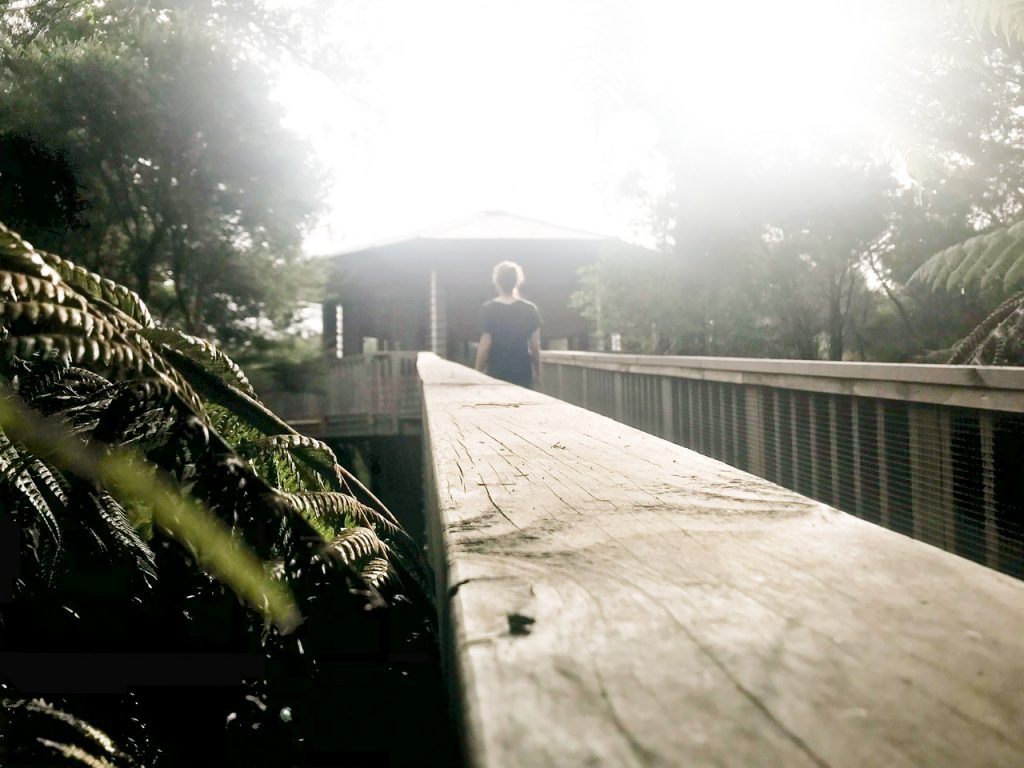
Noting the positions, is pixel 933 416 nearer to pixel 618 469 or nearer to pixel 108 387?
pixel 618 469

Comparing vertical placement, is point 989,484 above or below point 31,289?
below

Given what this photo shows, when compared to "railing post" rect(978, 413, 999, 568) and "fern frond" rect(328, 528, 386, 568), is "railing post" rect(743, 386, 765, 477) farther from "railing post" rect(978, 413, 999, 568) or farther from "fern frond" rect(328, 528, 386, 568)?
"fern frond" rect(328, 528, 386, 568)

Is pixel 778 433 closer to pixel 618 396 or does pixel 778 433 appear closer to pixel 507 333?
pixel 618 396

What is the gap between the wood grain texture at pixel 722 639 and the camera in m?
0.47

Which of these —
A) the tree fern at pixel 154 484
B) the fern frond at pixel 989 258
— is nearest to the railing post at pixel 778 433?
the tree fern at pixel 154 484

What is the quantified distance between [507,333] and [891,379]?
4856mm

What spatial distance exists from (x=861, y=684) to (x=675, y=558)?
0.28 metres

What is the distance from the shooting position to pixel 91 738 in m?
1.04

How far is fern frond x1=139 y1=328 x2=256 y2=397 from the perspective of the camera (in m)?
1.23

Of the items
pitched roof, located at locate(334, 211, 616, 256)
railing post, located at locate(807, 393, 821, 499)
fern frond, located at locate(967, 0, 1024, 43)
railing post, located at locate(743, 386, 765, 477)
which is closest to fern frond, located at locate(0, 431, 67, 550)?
railing post, located at locate(807, 393, 821, 499)

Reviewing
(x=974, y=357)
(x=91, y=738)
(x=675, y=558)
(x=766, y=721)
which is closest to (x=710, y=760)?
(x=766, y=721)

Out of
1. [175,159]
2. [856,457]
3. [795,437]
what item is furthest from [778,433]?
[175,159]

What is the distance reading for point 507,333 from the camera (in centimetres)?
745

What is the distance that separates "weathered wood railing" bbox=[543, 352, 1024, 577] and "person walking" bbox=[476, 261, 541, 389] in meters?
2.79
